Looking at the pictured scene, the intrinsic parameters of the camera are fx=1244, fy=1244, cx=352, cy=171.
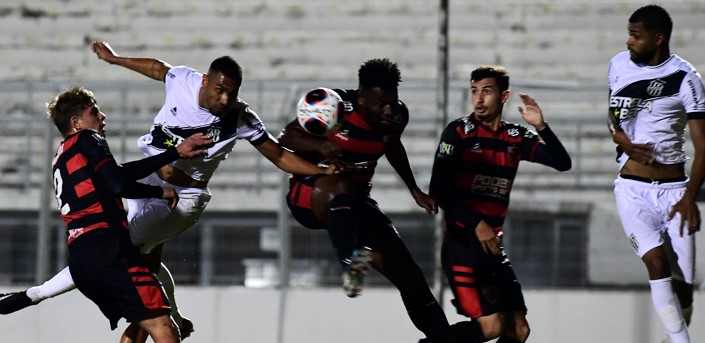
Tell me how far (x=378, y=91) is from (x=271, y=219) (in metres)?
3.35

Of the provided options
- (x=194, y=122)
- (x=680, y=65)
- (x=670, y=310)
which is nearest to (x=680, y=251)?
(x=670, y=310)

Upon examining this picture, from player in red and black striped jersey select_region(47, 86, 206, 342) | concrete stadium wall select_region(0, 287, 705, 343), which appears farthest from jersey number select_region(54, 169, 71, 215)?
concrete stadium wall select_region(0, 287, 705, 343)

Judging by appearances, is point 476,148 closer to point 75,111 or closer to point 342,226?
point 342,226

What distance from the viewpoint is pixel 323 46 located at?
1492 cm

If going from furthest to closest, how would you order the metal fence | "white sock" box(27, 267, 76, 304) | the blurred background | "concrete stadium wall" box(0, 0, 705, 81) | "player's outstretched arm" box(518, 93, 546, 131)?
"concrete stadium wall" box(0, 0, 705, 81) → the metal fence → the blurred background → "white sock" box(27, 267, 76, 304) → "player's outstretched arm" box(518, 93, 546, 131)

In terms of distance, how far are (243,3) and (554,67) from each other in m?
3.92

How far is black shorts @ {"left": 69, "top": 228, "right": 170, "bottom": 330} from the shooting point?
6270 mm

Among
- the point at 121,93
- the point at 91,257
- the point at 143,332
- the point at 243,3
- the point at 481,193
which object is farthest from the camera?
the point at 243,3

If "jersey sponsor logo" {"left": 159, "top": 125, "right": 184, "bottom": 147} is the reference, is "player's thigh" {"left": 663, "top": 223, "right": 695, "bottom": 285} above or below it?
below

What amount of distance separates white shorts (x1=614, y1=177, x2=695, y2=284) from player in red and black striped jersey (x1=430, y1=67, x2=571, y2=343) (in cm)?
47

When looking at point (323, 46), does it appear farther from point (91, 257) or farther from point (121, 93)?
point (91, 257)

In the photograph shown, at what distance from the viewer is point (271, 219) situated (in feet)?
32.2

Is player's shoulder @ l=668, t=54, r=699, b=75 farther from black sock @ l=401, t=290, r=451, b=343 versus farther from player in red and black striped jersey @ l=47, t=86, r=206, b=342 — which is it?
player in red and black striped jersey @ l=47, t=86, r=206, b=342

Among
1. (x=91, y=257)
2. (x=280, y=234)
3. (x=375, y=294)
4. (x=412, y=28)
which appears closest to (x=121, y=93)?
(x=280, y=234)
